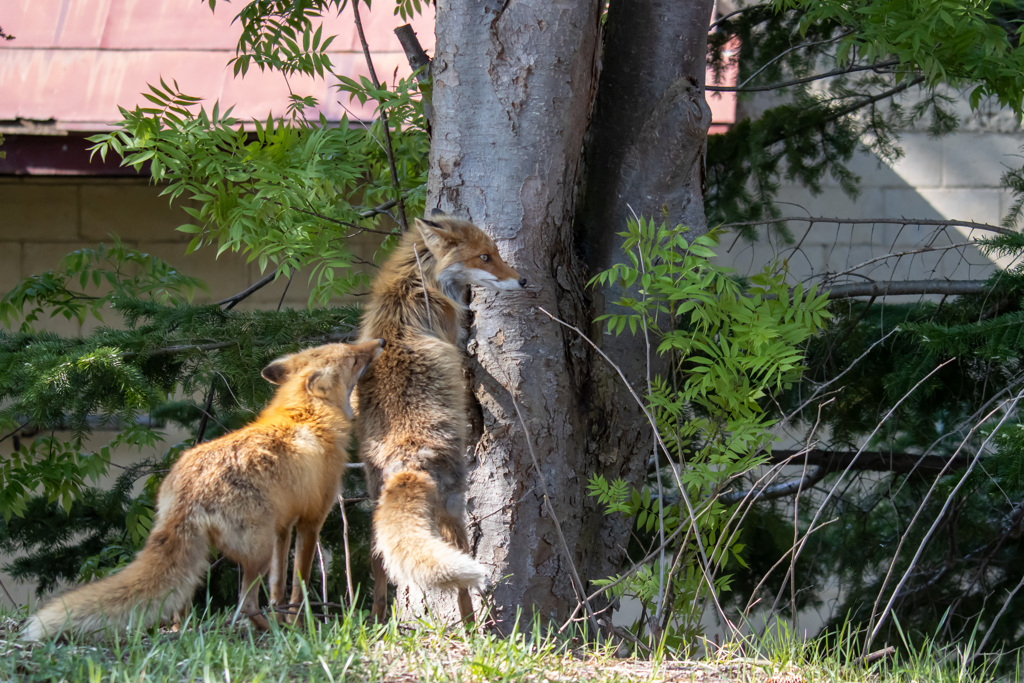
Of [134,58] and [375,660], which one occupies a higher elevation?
[134,58]

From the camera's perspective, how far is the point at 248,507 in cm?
313

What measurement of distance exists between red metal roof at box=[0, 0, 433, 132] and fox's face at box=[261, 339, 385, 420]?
354cm

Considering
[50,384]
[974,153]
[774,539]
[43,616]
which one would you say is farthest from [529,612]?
[974,153]

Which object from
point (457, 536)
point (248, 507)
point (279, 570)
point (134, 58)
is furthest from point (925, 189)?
point (248, 507)

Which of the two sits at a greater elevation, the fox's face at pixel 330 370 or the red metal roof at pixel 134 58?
the red metal roof at pixel 134 58

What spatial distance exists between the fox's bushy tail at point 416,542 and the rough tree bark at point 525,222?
54 centimetres

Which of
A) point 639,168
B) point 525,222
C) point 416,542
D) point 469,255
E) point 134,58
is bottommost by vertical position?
point 416,542

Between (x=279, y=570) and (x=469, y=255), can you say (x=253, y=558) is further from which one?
(x=469, y=255)

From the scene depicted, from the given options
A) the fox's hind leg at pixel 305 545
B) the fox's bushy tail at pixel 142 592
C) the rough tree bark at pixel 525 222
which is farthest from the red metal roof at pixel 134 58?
the fox's bushy tail at pixel 142 592

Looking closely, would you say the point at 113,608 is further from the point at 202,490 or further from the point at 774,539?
the point at 774,539

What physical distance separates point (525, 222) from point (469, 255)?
1.16ft

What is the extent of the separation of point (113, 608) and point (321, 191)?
2.33 meters

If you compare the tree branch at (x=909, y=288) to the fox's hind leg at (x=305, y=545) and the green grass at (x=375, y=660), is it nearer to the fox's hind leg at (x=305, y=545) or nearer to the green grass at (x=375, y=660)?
the green grass at (x=375, y=660)

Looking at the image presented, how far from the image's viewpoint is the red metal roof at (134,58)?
666cm
